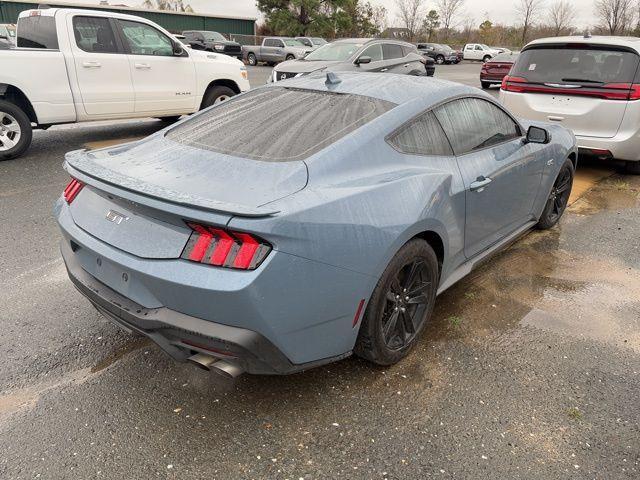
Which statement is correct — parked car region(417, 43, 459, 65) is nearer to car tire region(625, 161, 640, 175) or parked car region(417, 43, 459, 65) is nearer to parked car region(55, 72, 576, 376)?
car tire region(625, 161, 640, 175)

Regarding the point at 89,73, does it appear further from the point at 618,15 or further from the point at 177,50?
the point at 618,15

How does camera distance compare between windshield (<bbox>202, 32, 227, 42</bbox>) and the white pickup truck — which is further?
windshield (<bbox>202, 32, 227, 42</bbox>)

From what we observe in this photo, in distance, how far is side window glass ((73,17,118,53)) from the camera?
23.7 ft

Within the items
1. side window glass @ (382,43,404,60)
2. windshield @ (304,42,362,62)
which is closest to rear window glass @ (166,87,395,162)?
windshield @ (304,42,362,62)

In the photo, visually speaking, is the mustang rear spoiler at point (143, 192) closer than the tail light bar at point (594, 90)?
Yes

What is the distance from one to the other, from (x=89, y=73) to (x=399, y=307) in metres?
6.36

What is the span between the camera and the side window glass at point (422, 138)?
115 inches

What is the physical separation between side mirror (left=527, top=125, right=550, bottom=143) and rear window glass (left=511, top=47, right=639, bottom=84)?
3156 millimetres

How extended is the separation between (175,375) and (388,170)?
160 cm

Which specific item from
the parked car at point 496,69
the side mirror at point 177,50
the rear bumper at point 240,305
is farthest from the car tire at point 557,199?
the parked car at point 496,69

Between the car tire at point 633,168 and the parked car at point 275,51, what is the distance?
23145mm

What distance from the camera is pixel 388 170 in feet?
8.99

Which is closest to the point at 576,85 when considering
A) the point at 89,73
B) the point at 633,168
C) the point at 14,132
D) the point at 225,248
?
the point at 633,168

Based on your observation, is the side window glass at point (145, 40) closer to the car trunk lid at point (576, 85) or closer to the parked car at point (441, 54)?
the car trunk lid at point (576, 85)
